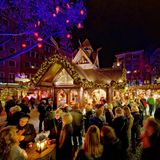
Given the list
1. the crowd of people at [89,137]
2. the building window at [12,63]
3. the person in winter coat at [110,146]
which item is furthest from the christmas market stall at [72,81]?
the building window at [12,63]

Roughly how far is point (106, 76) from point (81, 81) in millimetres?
4017

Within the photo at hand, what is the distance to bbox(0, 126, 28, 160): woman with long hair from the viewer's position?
3.67 metres

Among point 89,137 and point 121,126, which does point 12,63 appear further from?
point 89,137

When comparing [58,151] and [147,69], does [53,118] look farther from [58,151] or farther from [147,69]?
[147,69]

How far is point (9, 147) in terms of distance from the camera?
3.71 metres

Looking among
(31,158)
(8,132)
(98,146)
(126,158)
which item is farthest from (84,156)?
(126,158)

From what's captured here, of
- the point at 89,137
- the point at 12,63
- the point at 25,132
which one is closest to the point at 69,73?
the point at 25,132

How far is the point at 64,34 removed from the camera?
50.8 feet

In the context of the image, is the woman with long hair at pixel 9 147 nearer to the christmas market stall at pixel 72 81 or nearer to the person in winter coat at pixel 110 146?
the person in winter coat at pixel 110 146

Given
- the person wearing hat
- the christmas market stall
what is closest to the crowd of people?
the person wearing hat

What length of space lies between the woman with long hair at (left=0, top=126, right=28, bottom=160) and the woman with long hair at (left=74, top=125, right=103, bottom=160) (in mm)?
946

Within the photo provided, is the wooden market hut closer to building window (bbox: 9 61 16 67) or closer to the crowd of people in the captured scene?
the crowd of people

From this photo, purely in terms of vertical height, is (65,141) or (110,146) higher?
(110,146)

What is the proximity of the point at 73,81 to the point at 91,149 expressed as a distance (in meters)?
11.0
